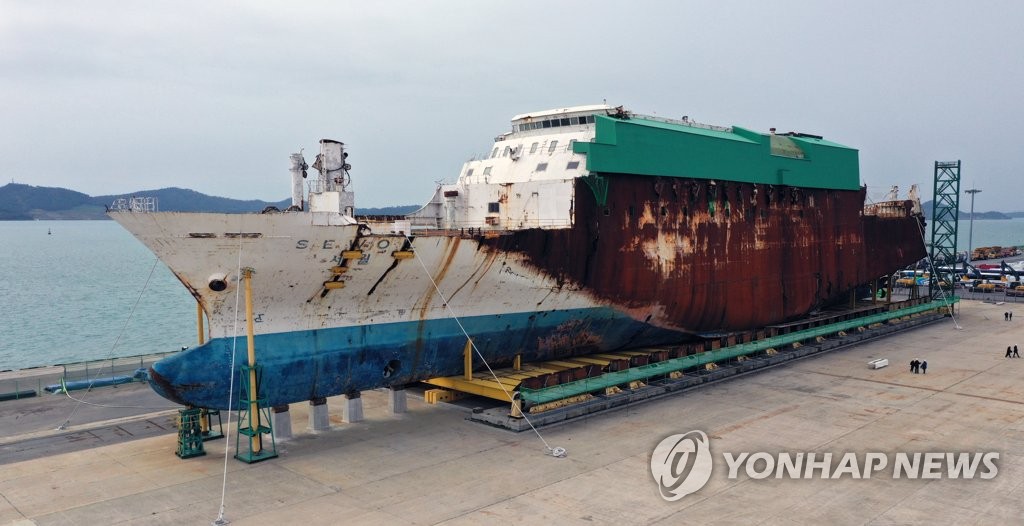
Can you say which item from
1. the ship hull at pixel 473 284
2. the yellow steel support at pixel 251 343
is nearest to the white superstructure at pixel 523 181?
the ship hull at pixel 473 284

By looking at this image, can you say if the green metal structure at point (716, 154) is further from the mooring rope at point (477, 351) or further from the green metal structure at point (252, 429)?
the green metal structure at point (252, 429)

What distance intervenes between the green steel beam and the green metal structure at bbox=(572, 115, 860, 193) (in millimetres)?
5446

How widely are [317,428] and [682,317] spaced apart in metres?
11.9

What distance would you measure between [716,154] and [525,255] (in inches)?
360

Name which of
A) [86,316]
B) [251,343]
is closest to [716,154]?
[251,343]

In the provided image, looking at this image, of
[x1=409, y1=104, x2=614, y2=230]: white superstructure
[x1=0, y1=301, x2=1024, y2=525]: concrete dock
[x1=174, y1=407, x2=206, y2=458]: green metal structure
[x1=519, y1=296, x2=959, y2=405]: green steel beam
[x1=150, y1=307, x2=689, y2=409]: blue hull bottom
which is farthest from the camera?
[x1=409, y1=104, x2=614, y2=230]: white superstructure

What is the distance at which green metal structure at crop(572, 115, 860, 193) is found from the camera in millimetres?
19906

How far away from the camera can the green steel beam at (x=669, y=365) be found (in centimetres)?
1745

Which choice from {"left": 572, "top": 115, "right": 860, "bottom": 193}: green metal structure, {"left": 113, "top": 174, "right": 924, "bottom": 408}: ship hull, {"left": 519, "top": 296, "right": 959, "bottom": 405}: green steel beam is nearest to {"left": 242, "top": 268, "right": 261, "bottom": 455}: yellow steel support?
{"left": 113, "top": 174, "right": 924, "bottom": 408}: ship hull

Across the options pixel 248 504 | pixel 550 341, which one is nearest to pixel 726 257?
pixel 550 341

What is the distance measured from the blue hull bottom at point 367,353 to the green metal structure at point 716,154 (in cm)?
451

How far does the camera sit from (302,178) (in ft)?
52.1

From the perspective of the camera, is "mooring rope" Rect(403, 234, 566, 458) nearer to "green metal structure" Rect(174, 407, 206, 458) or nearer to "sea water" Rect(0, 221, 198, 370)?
"green metal structure" Rect(174, 407, 206, 458)

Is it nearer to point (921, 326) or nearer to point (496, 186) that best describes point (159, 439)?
point (496, 186)
